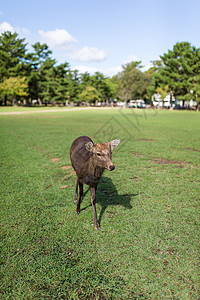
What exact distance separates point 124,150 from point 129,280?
273 inches

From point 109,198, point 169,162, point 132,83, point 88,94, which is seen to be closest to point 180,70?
point 132,83

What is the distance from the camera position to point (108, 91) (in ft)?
274

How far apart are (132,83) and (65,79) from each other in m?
22.2

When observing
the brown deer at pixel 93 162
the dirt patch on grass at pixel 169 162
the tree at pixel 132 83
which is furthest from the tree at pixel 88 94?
the brown deer at pixel 93 162

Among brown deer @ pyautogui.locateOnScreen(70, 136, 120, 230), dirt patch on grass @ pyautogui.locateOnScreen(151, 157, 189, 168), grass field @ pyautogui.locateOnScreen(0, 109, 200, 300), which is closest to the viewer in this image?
grass field @ pyautogui.locateOnScreen(0, 109, 200, 300)

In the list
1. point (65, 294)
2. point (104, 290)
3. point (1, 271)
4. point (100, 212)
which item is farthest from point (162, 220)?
point (1, 271)

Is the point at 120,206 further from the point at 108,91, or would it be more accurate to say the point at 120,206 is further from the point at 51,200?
the point at 108,91

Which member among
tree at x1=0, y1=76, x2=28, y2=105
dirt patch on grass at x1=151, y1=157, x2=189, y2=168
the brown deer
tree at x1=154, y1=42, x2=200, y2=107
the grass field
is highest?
tree at x1=154, y1=42, x2=200, y2=107

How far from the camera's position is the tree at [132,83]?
218 feet

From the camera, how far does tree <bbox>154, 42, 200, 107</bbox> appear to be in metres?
52.5

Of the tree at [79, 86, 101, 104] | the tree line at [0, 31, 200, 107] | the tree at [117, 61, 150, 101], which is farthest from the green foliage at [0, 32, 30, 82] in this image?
the tree at [117, 61, 150, 101]

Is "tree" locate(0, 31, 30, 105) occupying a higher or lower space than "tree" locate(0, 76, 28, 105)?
higher

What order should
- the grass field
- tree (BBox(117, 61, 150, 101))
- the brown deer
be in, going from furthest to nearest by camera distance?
tree (BBox(117, 61, 150, 101)) < the brown deer < the grass field

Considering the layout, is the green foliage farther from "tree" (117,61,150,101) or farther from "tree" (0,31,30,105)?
"tree" (117,61,150,101)
